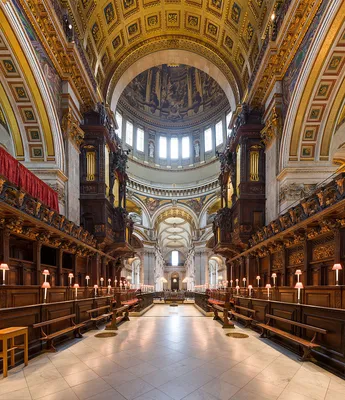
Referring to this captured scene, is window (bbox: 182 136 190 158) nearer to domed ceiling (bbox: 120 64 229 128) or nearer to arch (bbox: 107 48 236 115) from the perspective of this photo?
domed ceiling (bbox: 120 64 229 128)

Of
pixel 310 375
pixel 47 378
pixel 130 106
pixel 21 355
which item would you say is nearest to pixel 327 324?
pixel 310 375

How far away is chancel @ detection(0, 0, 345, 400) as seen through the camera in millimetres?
4809

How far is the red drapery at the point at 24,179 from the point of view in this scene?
7.73m

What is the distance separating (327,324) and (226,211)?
33.2 ft

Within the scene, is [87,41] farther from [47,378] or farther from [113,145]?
[47,378]

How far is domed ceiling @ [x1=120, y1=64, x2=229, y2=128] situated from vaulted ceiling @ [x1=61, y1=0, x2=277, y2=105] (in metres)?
11.3

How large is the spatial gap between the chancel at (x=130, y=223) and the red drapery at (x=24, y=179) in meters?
0.06

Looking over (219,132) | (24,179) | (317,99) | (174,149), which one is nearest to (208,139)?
(219,132)

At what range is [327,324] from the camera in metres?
5.10

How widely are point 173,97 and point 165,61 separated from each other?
14.0m

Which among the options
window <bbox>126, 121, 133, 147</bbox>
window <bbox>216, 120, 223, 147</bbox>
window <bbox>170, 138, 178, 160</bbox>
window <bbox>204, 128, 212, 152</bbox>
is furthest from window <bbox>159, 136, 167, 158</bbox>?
window <bbox>216, 120, 223, 147</bbox>

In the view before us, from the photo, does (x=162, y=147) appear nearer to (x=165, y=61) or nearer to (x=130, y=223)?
(x=165, y=61)

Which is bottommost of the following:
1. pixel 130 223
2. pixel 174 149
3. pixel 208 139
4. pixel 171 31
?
pixel 130 223

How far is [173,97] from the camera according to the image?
32594 millimetres
